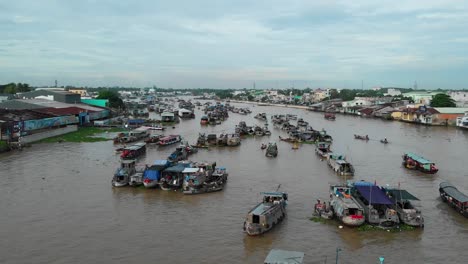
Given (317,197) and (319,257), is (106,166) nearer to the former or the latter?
(317,197)

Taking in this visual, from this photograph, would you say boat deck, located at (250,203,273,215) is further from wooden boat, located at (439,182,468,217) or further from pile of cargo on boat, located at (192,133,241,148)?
pile of cargo on boat, located at (192,133,241,148)

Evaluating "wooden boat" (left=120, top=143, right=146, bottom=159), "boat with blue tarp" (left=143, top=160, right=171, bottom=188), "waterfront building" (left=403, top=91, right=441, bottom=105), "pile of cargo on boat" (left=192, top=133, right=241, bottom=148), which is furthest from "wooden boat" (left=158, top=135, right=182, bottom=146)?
"waterfront building" (left=403, top=91, right=441, bottom=105)

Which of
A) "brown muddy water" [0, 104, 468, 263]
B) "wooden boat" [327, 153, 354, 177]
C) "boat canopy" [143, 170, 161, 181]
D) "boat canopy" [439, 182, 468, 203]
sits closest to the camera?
"brown muddy water" [0, 104, 468, 263]

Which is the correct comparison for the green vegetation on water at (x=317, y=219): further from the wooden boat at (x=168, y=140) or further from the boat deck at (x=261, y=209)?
the wooden boat at (x=168, y=140)

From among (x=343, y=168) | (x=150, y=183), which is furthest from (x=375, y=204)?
(x=150, y=183)

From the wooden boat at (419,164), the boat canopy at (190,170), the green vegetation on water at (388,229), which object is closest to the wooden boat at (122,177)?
the boat canopy at (190,170)
